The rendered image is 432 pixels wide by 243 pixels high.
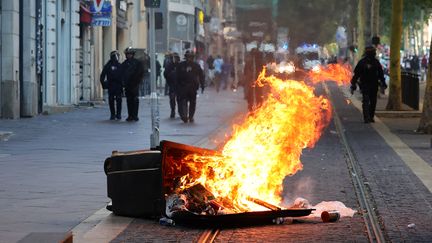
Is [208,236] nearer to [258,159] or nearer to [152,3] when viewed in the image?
[258,159]

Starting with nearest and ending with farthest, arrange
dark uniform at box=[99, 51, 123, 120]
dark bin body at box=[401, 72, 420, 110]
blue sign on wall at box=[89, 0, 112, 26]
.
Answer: dark uniform at box=[99, 51, 123, 120] < dark bin body at box=[401, 72, 420, 110] < blue sign on wall at box=[89, 0, 112, 26]

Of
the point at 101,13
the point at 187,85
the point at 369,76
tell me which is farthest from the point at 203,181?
the point at 101,13

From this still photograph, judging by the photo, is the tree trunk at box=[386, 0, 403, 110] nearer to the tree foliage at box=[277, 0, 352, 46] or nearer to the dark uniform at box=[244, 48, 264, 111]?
the dark uniform at box=[244, 48, 264, 111]

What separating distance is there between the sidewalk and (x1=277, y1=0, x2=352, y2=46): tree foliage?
71743 mm

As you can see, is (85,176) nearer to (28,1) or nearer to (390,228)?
(390,228)

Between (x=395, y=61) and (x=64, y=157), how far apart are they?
66.9 ft

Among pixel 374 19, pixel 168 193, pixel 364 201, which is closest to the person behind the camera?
pixel 168 193

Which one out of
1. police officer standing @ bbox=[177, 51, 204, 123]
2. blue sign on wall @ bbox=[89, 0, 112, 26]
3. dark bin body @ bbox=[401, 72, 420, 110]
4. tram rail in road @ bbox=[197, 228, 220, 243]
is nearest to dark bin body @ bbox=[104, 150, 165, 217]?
tram rail in road @ bbox=[197, 228, 220, 243]

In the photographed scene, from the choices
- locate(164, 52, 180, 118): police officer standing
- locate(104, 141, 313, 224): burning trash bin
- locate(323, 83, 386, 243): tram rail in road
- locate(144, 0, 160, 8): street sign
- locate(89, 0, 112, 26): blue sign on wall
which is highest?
locate(89, 0, 112, 26): blue sign on wall

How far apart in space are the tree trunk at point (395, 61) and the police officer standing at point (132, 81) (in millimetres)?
8979

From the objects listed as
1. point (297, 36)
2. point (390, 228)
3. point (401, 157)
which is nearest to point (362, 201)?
point (390, 228)

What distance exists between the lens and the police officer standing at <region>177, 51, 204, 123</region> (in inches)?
1243

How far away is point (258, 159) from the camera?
42.6ft

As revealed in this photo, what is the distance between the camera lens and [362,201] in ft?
46.5
